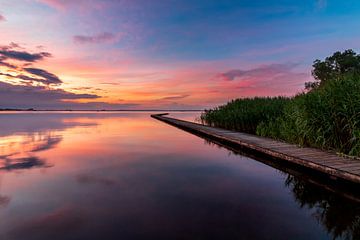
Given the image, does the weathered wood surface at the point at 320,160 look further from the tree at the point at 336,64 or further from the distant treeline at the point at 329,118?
the tree at the point at 336,64

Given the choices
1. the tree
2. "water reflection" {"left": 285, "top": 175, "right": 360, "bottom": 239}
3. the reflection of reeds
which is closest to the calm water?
"water reflection" {"left": 285, "top": 175, "right": 360, "bottom": 239}

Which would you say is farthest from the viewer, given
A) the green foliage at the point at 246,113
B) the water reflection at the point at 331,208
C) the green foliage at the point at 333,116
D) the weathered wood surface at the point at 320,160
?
the green foliage at the point at 246,113

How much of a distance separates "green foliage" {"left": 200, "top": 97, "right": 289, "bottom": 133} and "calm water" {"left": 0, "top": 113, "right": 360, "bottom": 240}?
4872 millimetres

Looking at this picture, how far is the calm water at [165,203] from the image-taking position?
3.63m

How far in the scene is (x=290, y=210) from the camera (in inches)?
173

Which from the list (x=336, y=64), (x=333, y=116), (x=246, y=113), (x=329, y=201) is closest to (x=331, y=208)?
(x=329, y=201)

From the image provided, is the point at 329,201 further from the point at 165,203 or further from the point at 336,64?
the point at 336,64

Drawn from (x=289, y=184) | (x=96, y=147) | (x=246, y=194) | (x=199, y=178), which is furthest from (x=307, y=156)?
(x=96, y=147)

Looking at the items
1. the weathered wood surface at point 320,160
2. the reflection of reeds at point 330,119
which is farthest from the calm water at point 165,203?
the reflection of reeds at point 330,119

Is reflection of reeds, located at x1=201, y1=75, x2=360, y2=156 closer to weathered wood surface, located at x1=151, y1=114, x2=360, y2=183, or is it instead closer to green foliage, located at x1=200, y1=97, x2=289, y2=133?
weathered wood surface, located at x1=151, y1=114, x2=360, y2=183

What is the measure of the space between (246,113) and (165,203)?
31.5 ft

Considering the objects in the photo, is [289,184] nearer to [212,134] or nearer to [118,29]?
[212,134]

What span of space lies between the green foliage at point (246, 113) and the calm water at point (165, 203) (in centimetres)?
487

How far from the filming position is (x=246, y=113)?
1364 centimetres
